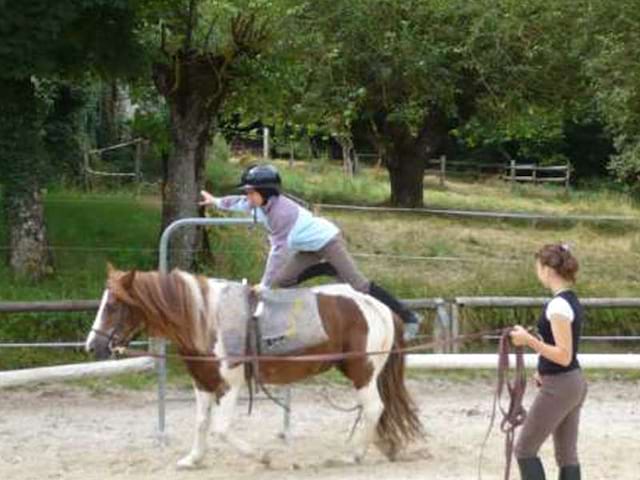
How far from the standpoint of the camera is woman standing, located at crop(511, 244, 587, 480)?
17.8 ft

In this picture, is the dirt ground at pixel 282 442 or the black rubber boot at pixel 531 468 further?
the dirt ground at pixel 282 442

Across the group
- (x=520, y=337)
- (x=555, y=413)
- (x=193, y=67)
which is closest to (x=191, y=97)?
(x=193, y=67)

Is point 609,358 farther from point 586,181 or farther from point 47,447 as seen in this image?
point 586,181

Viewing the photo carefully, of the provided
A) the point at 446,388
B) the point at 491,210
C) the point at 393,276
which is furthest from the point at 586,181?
the point at 446,388

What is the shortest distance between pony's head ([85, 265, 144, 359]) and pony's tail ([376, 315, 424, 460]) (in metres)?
1.77

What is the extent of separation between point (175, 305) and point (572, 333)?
2.73 m

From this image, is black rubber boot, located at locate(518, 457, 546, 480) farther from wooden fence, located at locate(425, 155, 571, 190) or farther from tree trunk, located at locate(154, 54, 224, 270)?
wooden fence, located at locate(425, 155, 571, 190)

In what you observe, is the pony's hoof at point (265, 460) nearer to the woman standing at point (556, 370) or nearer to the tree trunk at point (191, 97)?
the woman standing at point (556, 370)

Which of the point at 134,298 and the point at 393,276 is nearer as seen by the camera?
the point at 134,298

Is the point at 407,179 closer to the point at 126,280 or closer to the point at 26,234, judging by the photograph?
the point at 26,234

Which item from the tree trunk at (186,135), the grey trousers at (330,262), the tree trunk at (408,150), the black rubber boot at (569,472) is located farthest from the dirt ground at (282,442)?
the tree trunk at (408,150)

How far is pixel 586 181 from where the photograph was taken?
3956 centimetres

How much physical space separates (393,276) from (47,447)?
23.1ft

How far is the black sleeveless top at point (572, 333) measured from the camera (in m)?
5.46
